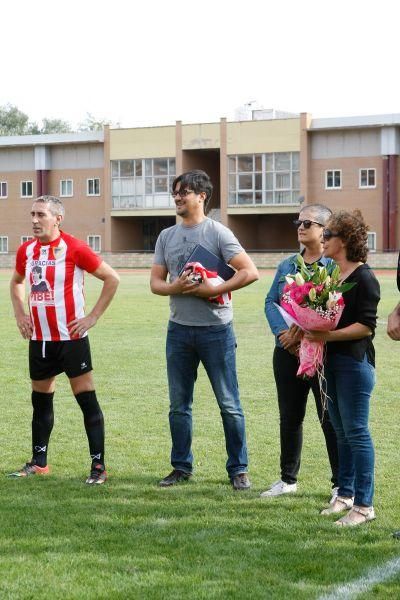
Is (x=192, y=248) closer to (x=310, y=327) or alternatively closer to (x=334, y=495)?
(x=310, y=327)

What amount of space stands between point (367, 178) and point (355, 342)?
58.9 meters

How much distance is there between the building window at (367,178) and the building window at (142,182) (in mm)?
13469

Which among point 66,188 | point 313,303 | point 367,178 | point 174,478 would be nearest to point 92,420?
point 174,478

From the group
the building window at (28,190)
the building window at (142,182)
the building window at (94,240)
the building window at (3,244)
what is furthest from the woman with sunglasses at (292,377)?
the building window at (3,244)

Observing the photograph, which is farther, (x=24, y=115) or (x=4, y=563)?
(x=24, y=115)

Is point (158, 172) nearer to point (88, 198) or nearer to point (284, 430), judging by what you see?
point (88, 198)

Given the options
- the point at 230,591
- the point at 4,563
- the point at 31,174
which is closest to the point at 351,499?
the point at 230,591

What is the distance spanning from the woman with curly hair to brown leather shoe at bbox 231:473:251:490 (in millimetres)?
1107

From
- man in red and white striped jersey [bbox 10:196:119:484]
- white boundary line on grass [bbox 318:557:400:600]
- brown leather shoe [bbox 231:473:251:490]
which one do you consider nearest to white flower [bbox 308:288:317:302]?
white boundary line on grass [bbox 318:557:400:600]

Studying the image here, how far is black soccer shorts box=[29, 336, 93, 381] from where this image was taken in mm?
7262

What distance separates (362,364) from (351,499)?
3.25 feet

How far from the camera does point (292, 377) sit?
6773mm

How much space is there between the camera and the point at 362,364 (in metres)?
6.09

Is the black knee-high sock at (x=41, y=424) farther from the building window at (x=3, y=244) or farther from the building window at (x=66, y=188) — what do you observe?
the building window at (x=3, y=244)
